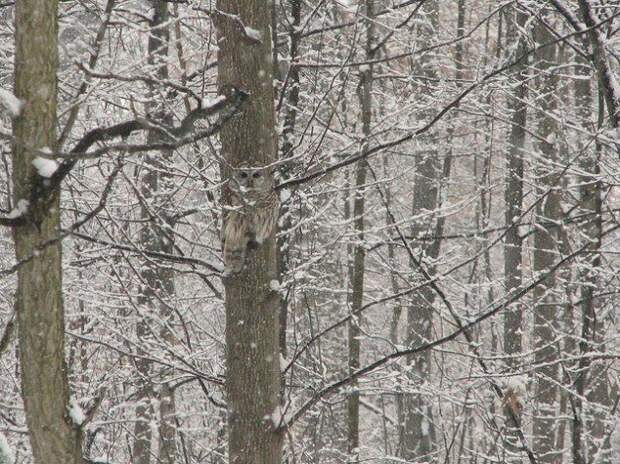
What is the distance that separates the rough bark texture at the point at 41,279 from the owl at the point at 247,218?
3.14ft

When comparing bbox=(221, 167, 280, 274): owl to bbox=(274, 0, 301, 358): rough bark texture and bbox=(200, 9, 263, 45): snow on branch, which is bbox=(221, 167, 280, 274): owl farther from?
bbox=(274, 0, 301, 358): rough bark texture

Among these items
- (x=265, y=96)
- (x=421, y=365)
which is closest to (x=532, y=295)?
(x=421, y=365)

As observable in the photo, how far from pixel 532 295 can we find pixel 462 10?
149 inches

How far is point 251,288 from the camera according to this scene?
131 inches

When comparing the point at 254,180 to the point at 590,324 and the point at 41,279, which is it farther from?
the point at 590,324

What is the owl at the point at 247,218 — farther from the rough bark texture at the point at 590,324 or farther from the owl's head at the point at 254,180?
the rough bark texture at the point at 590,324

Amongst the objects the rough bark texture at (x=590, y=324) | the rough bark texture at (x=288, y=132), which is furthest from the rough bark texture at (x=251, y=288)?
the rough bark texture at (x=590, y=324)

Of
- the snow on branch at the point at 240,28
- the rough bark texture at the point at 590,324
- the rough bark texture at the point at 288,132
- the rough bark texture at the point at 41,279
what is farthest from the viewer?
the rough bark texture at the point at 288,132

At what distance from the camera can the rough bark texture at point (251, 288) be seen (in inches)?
129

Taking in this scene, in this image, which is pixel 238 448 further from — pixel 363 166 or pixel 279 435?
pixel 363 166

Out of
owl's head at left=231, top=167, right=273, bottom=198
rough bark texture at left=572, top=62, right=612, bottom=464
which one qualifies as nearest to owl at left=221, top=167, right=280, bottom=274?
owl's head at left=231, top=167, right=273, bottom=198

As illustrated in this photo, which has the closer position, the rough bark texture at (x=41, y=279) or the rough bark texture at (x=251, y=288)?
the rough bark texture at (x=41, y=279)

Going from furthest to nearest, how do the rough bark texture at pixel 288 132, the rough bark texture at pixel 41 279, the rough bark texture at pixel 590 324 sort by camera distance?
the rough bark texture at pixel 288 132, the rough bark texture at pixel 590 324, the rough bark texture at pixel 41 279

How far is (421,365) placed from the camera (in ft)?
33.2
